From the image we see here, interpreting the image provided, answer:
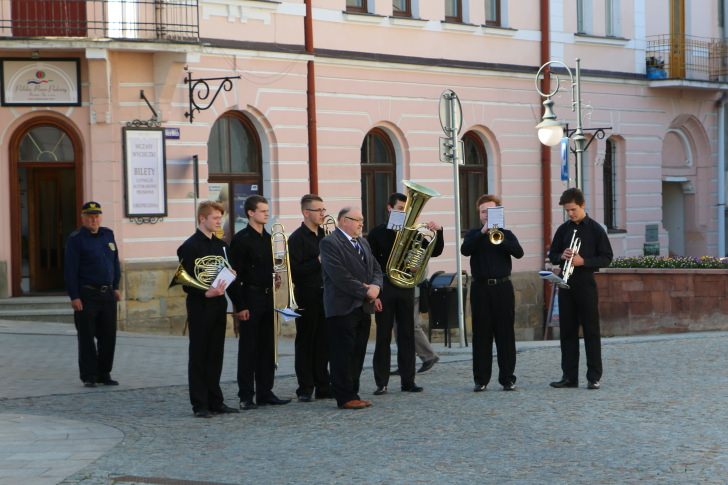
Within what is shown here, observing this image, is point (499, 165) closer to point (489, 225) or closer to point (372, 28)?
point (372, 28)

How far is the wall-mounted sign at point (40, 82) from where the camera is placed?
21078mm

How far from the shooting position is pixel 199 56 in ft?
71.8

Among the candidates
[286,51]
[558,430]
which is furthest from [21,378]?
[286,51]

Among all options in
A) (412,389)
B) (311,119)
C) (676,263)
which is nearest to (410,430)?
(412,389)

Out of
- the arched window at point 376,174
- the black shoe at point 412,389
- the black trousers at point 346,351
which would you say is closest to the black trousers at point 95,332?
the black trousers at point 346,351

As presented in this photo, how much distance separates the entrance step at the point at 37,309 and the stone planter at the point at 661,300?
26.7 ft

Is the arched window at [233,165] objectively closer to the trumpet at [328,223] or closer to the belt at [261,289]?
the trumpet at [328,223]

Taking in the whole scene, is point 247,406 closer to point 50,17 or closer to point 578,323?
point 578,323

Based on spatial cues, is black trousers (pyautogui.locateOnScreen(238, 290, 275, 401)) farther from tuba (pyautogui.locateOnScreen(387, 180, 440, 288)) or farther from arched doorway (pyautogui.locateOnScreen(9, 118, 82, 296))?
arched doorway (pyautogui.locateOnScreen(9, 118, 82, 296))

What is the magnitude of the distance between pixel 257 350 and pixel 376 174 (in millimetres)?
13307

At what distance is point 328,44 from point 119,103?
4542mm

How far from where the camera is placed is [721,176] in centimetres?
3341

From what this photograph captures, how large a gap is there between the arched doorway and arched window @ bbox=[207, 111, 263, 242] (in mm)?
2279

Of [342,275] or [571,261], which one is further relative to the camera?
[571,261]
